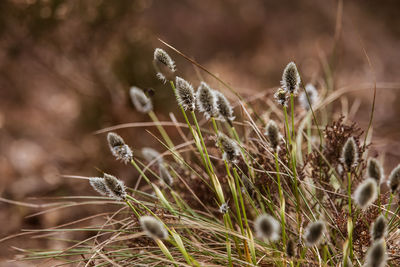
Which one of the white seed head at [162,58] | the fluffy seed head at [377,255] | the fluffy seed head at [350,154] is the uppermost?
the white seed head at [162,58]

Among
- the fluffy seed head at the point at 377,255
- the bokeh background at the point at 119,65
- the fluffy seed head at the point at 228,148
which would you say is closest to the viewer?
the fluffy seed head at the point at 377,255

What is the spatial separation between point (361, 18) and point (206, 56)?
173 cm

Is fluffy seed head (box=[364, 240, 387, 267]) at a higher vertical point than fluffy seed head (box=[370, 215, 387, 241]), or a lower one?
lower

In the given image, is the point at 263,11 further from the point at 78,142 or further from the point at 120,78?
the point at 78,142

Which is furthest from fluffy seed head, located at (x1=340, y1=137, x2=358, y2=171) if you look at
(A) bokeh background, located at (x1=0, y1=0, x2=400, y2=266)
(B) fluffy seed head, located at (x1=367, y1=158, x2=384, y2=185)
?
(A) bokeh background, located at (x1=0, y1=0, x2=400, y2=266)

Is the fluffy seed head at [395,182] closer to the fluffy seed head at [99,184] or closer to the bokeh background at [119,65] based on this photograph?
the fluffy seed head at [99,184]

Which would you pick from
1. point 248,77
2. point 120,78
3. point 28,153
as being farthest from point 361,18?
point 28,153

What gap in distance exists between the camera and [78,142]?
2430 millimetres

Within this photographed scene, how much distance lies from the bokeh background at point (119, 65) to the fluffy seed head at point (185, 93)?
26.1 inches

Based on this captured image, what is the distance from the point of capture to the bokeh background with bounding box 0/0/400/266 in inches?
79.4

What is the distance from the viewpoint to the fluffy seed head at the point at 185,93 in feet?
1.99

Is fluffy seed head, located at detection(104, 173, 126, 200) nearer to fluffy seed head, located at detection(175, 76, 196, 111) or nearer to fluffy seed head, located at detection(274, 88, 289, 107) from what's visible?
fluffy seed head, located at detection(175, 76, 196, 111)

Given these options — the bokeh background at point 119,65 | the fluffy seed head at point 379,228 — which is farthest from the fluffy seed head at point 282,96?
the bokeh background at point 119,65

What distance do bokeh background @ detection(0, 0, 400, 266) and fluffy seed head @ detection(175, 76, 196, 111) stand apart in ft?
2.18
